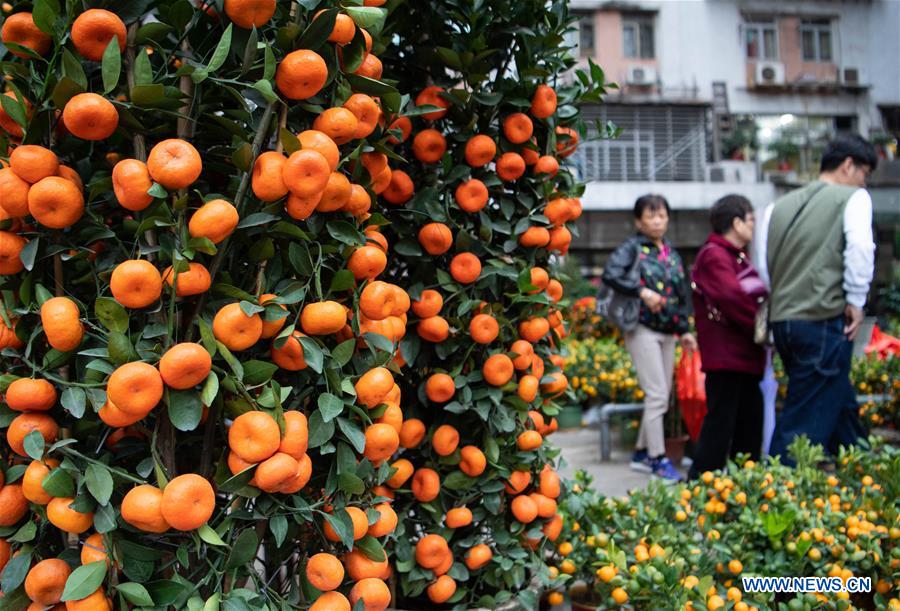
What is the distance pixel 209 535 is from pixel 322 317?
39cm

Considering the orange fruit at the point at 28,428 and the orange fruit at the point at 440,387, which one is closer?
the orange fruit at the point at 28,428

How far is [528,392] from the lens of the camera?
1.80m

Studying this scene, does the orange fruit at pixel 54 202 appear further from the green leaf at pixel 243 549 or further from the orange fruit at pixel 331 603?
the orange fruit at pixel 331 603

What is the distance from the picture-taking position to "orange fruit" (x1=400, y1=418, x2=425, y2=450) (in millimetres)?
1713

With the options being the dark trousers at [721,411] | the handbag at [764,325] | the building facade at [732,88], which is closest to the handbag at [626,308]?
the dark trousers at [721,411]

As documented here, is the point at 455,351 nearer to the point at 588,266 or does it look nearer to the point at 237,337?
the point at 237,337

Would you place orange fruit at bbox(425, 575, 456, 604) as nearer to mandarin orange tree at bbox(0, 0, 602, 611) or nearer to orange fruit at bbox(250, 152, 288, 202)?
mandarin orange tree at bbox(0, 0, 602, 611)

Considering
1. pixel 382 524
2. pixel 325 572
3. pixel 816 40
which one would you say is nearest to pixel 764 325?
pixel 382 524

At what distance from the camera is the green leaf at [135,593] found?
1080mm

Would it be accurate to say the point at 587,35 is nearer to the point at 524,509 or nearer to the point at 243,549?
the point at 524,509

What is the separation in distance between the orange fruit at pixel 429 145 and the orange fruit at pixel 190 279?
2.63ft

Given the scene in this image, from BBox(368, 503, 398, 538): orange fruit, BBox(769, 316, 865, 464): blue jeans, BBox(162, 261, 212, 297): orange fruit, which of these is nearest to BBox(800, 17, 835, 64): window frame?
BBox(769, 316, 865, 464): blue jeans

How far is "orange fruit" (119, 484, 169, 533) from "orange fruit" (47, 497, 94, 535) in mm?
83

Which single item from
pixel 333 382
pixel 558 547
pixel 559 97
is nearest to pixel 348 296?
pixel 333 382
